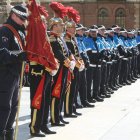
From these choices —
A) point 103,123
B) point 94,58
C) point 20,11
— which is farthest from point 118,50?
point 20,11

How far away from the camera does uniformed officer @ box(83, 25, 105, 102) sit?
1122 centimetres

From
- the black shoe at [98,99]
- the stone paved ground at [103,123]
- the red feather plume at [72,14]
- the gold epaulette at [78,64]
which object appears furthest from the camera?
the black shoe at [98,99]

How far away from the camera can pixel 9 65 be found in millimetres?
6023

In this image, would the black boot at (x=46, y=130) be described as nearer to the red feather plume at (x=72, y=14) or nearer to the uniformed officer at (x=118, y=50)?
the red feather plume at (x=72, y=14)

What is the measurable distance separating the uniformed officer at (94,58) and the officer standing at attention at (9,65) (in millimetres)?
5150

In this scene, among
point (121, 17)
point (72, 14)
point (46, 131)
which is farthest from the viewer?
point (121, 17)

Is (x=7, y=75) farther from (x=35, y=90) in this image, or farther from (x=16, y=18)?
(x=35, y=90)

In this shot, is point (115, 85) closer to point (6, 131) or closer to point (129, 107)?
point (129, 107)

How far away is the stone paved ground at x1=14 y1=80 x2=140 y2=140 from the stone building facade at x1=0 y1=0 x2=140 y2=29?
2776 cm

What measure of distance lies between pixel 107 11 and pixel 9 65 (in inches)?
1324

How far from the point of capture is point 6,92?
603 centimetres

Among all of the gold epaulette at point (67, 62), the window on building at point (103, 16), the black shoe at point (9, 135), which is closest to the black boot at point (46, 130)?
the black shoe at point (9, 135)

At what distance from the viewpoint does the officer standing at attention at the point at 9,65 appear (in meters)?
5.96

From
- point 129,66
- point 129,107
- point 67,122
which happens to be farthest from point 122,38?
point 67,122
